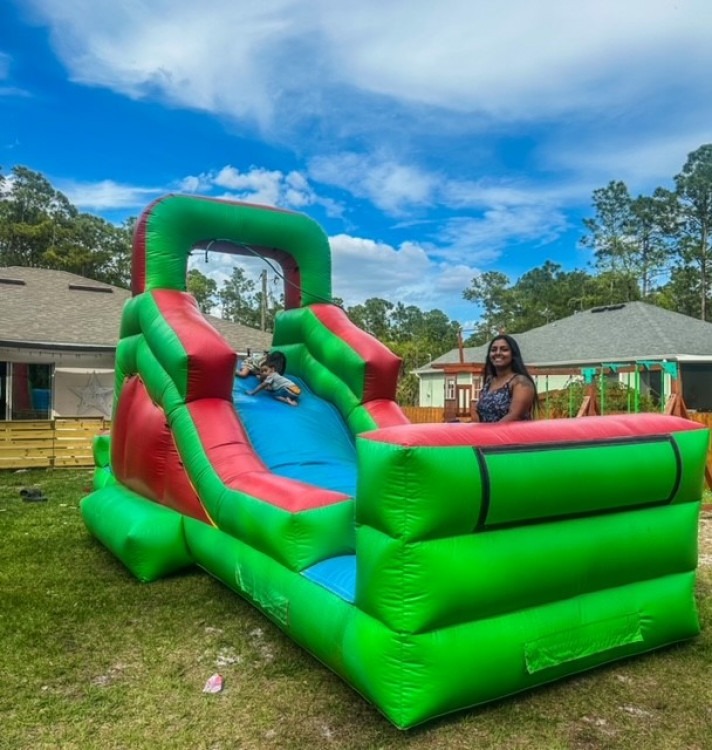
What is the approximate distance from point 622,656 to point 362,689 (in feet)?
4.37

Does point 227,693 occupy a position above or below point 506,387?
below

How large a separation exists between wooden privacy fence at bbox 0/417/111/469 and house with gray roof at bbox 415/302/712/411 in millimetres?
8054

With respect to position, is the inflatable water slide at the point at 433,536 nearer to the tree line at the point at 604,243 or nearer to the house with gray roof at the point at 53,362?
the house with gray roof at the point at 53,362

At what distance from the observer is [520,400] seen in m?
3.35

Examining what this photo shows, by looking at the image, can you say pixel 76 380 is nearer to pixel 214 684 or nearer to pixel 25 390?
pixel 25 390

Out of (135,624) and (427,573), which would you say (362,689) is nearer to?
(427,573)

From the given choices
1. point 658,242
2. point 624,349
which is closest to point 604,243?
point 658,242

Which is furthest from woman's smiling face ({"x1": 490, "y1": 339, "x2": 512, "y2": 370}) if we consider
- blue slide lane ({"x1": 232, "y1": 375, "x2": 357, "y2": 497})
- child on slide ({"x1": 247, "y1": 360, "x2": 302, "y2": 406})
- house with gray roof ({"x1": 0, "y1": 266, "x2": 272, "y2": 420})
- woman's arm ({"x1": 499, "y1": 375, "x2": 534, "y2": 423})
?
house with gray roof ({"x1": 0, "y1": 266, "x2": 272, "y2": 420})

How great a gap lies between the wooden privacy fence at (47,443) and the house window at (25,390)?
8.64 ft

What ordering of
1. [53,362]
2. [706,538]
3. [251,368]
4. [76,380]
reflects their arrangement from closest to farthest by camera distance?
[706,538] < [251,368] < [53,362] < [76,380]

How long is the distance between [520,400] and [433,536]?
1.12 meters

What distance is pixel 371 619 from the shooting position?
259cm

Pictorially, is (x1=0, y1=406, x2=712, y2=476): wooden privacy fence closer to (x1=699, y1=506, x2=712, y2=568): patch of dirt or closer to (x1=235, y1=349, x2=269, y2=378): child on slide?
(x1=699, y1=506, x2=712, y2=568): patch of dirt

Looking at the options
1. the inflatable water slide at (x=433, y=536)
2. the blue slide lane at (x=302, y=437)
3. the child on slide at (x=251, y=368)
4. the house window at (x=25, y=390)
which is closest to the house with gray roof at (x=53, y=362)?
the house window at (x=25, y=390)
